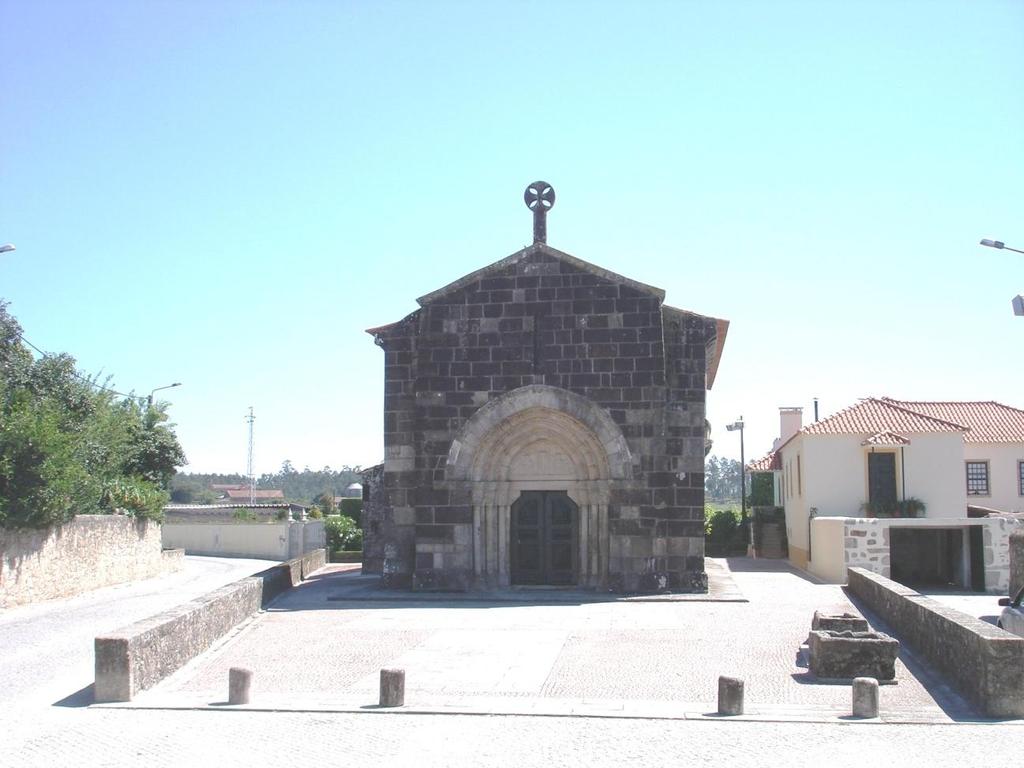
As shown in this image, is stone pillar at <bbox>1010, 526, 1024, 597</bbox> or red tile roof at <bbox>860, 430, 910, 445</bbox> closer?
stone pillar at <bbox>1010, 526, 1024, 597</bbox>

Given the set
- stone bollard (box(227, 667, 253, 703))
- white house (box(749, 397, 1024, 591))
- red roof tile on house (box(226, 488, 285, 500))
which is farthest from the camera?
red roof tile on house (box(226, 488, 285, 500))

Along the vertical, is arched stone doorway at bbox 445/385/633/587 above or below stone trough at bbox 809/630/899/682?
above

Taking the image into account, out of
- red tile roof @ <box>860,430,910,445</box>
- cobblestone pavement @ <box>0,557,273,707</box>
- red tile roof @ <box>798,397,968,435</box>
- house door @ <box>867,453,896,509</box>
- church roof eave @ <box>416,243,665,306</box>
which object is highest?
church roof eave @ <box>416,243,665,306</box>

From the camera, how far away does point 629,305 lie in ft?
64.1

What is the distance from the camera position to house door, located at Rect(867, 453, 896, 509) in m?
31.3

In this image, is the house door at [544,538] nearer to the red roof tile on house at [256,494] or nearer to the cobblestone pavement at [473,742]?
the cobblestone pavement at [473,742]

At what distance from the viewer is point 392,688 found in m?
10.0

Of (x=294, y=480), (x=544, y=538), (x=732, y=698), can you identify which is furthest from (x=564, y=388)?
(x=294, y=480)

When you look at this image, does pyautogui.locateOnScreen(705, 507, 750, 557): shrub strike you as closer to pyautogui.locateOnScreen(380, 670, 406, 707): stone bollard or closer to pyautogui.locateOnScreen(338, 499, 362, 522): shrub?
pyautogui.locateOnScreen(338, 499, 362, 522): shrub

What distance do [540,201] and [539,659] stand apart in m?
11.0

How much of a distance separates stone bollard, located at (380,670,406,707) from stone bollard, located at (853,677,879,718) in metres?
4.40

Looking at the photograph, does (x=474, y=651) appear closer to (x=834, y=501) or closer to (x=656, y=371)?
(x=656, y=371)

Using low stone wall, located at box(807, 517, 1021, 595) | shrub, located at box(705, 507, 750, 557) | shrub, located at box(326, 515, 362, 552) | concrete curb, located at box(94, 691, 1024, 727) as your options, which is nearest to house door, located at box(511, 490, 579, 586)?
low stone wall, located at box(807, 517, 1021, 595)

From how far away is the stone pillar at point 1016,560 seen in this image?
21.6m
